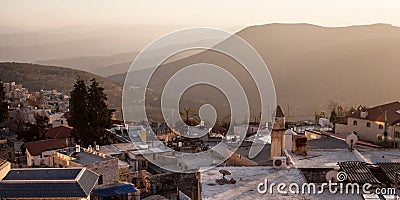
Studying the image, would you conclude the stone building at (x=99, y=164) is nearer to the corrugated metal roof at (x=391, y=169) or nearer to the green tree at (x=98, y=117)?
the green tree at (x=98, y=117)

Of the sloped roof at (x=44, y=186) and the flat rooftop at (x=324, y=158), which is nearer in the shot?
the sloped roof at (x=44, y=186)

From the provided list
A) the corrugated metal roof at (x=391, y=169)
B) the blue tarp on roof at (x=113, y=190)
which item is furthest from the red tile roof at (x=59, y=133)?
the corrugated metal roof at (x=391, y=169)

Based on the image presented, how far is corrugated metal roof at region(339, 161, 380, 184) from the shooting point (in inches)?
453

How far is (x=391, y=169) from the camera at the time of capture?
12391 millimetres

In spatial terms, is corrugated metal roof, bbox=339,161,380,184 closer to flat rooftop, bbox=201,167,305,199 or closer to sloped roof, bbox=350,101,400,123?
flat rooftop, bbox=201,167,305,199

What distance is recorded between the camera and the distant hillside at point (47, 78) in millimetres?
70875

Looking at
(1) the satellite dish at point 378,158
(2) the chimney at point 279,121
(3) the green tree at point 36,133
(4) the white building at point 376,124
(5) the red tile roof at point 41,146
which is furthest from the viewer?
(3) the green tree at point 36,133

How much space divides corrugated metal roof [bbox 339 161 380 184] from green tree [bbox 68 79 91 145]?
1797 cm

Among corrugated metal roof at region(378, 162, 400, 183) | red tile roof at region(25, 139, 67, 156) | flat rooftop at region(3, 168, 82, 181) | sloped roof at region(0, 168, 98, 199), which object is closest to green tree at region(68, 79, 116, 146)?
red tile roof at region(25, 139, 67, 156)

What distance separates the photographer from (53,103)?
50719 millimetres

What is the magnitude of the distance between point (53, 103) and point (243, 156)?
36883mm

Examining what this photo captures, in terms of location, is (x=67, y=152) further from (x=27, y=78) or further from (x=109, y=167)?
(x=27, y=78)

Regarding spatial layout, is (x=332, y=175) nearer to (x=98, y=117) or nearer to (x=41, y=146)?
(x=98, y=117)

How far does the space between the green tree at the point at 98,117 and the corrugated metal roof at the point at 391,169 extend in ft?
59.4
